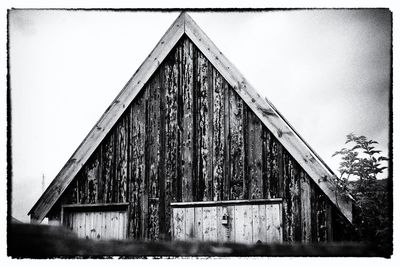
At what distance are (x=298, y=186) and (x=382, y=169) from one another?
1.55m

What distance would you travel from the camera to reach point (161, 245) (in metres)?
6.05

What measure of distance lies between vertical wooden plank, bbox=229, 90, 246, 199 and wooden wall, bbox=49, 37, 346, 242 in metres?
0.02

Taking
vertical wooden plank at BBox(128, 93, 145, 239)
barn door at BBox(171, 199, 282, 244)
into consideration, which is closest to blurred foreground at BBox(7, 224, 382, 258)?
barn door at BBox(171, 199, 282, 244)

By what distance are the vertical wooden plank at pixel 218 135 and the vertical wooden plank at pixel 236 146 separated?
0.47 feet

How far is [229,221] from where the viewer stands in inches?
346

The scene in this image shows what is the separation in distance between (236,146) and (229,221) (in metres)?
1.22

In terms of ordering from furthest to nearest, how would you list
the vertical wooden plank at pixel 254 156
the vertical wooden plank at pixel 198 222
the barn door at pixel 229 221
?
the vertical wooden plank at pixel 198 222 < the vertical wooden plank at pixel 254 156 < the barn door at pixel 229 221

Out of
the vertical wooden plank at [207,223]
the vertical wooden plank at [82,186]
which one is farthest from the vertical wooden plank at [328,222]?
the vertical wooden plank at [82,186]

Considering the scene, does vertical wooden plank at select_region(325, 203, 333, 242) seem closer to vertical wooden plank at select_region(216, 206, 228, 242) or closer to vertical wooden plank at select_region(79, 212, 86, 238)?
vertical wooden plank at select_region(216, 206, 228, 242)

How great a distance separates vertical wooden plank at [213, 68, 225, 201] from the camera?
29.2 ft

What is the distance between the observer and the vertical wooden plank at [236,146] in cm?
883

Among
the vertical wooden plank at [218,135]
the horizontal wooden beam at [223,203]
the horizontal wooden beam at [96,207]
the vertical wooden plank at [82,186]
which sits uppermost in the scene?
the vertical wooden plank at [218,135]

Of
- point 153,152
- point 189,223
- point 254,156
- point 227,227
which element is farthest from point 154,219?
point 254,156

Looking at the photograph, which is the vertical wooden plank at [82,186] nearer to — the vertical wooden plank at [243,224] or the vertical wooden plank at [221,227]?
the vertical wooden plank at [221,227]
